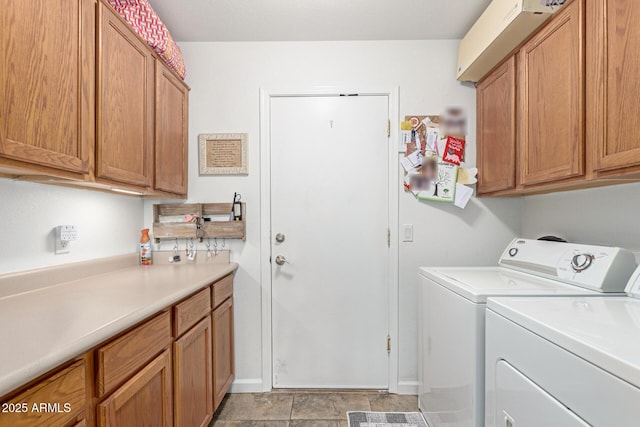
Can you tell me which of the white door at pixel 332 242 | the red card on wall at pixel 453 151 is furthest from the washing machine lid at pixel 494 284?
the red card on wall at pixel 453 151

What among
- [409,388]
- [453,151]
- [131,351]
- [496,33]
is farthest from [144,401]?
[496,33]

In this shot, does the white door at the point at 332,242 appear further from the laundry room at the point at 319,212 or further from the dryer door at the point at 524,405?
the dryer door at the point at 524,405

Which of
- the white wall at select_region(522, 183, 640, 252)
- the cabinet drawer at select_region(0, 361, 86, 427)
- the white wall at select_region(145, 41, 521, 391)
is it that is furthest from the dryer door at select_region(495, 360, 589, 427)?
Answer: the cabinet drawer at select_region(0, 361, 86, 427)

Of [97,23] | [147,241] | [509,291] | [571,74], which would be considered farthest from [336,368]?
[97,23]

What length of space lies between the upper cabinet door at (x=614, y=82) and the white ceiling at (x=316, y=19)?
807 millimetres

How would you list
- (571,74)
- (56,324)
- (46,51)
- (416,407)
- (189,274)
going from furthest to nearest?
1. (416,407)
2. (189,274)
3. (571,74)
4. (46,51)
5. (56,324)

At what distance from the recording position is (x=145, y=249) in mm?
2074

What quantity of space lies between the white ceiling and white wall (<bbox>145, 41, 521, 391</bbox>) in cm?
8

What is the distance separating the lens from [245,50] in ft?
7.18

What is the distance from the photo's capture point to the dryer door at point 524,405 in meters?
0.80

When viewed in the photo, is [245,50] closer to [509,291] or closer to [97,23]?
[97,23]

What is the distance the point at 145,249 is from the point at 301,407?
141cm

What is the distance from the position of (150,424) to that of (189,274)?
74 centimetres

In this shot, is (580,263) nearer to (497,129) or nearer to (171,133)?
(497,129)
